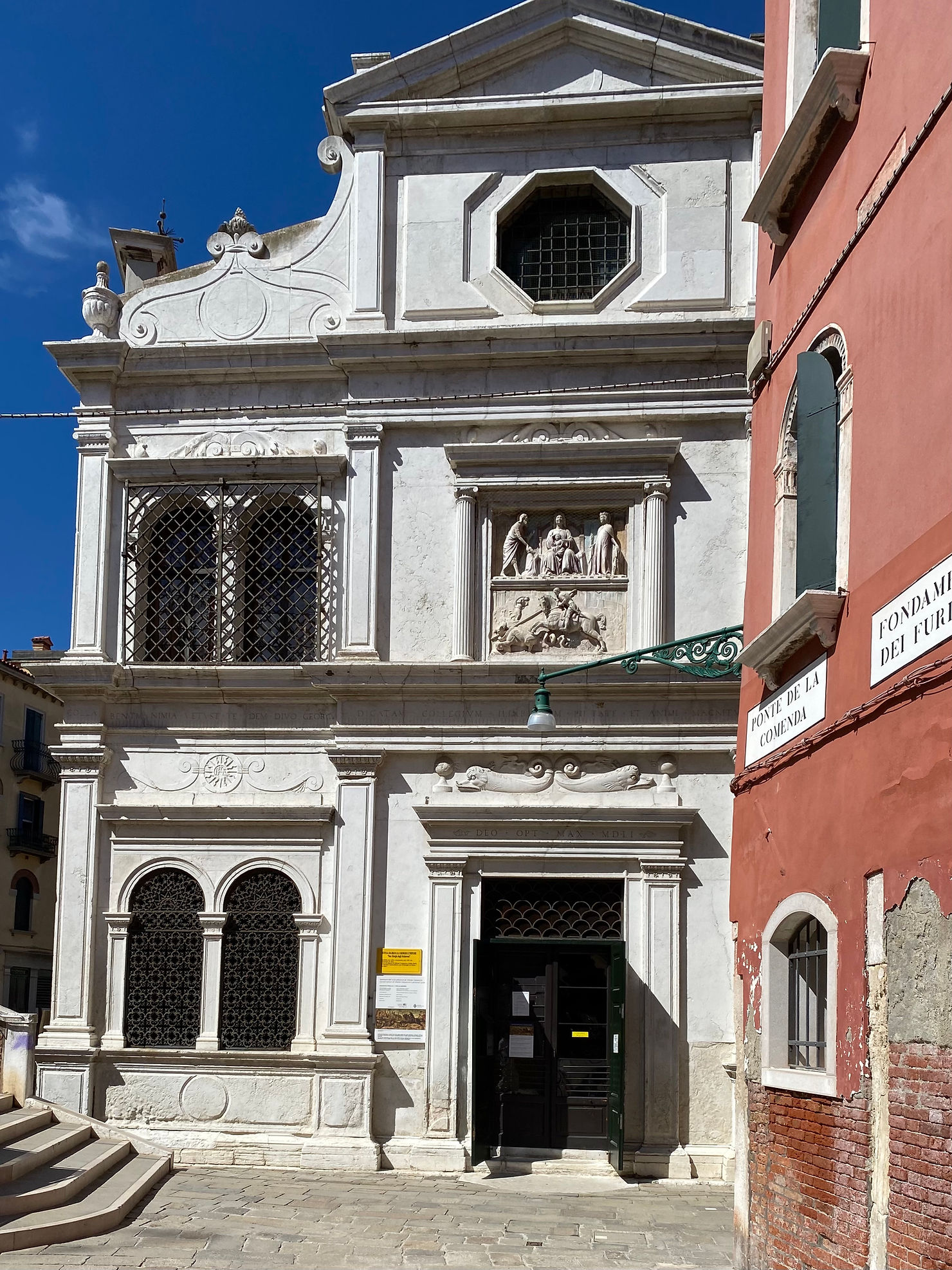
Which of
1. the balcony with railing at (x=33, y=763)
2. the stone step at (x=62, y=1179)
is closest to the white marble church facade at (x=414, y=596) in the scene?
the stone step at (x=62, y=1179)

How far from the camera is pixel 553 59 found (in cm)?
1675

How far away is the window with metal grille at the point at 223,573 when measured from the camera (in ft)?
→ 53.7

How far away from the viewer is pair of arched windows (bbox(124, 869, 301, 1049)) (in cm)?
1557

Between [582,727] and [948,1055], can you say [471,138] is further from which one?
[948,1055]

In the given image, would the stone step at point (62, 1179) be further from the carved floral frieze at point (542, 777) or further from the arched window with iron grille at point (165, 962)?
the carved floral frieze at point (542, 777)

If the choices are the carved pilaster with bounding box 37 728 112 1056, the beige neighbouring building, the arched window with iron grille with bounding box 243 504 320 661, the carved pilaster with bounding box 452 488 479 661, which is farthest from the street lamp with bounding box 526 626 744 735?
the beige neighbouring building

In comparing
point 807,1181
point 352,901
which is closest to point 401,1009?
point 352,901

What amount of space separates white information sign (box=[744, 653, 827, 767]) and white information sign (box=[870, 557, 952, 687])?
101cm

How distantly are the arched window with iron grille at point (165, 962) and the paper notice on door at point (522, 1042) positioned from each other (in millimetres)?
3398

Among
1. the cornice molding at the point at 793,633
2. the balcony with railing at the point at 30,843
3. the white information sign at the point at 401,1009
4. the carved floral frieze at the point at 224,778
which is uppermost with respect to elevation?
the cornice molding at the point at 793,633

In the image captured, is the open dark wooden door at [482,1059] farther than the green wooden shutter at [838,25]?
Yes

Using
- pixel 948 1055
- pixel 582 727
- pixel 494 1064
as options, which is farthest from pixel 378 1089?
pixel 948 1055

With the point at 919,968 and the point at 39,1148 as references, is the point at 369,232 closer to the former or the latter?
the point at 39,1148

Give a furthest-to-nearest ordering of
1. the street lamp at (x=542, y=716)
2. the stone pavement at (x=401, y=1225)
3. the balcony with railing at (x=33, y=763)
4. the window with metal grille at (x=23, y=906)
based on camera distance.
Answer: the balcony with railing at (x=33, y=763)
the window with metal grille at (x=23, y=906)
the street lamp at (x=542, y=716)
the stone pavement at (x=401, y=1225)
